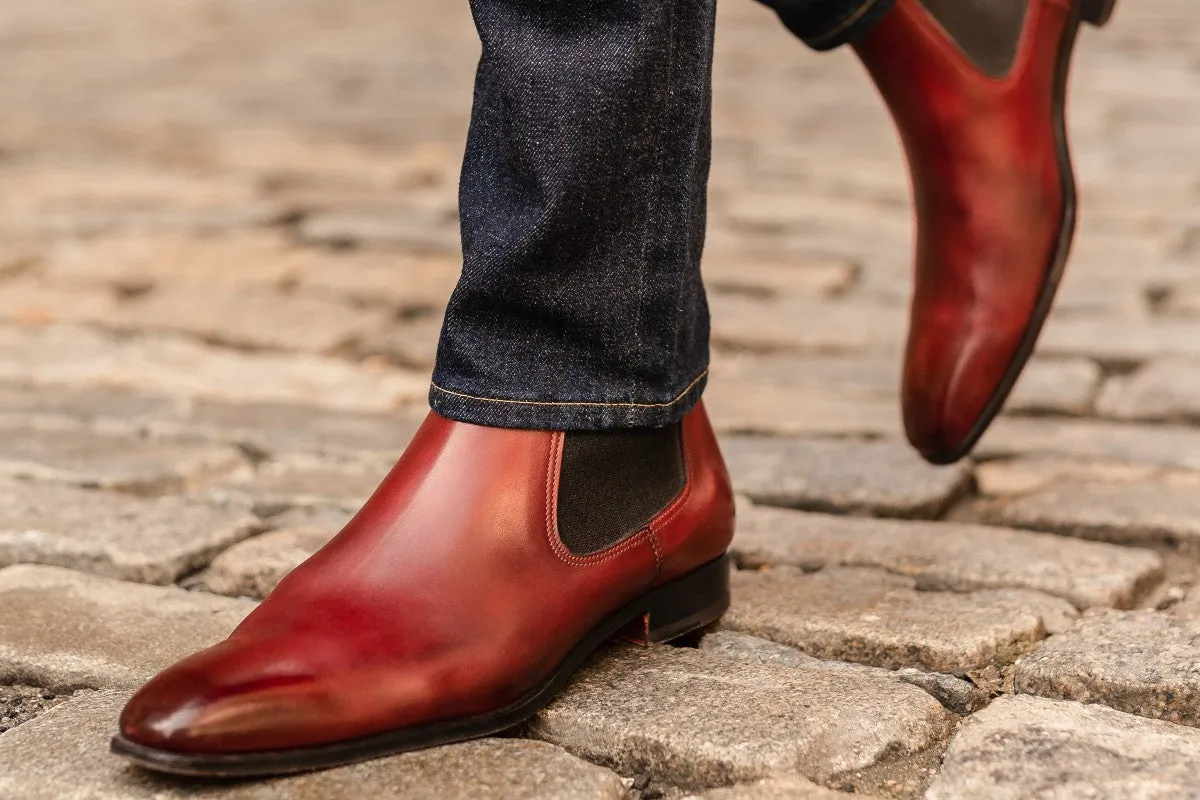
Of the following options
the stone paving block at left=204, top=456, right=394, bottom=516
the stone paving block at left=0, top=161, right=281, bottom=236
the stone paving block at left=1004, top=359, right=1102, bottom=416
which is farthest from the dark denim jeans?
the stone paving block at left=0, top=161, right=281, bottom=236

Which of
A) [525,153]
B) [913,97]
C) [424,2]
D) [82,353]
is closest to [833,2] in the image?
[913,97]

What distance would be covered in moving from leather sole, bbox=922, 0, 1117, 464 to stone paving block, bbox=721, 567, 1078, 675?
0.69 ft

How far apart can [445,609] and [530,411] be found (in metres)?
0.17

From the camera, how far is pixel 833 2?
4.79ft

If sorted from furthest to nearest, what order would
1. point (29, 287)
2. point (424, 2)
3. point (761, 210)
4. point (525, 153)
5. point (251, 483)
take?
point (424, 2)
point (761, 210)
point (29, 287)
point (251, 483)
point (525, 153)

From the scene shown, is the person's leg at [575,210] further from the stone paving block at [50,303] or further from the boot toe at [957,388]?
the stone paving block at [50,303]

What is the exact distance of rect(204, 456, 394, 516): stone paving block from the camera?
169 centimetres

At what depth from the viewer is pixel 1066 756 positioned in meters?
0.99

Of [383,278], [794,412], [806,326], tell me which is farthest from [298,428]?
[806,326]

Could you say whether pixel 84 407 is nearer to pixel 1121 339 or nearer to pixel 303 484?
pixel 303 484

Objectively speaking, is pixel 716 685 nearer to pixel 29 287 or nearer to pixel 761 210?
pixel 29 287

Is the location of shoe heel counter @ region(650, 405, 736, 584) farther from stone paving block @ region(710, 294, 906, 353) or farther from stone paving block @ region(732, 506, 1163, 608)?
stone paving block @ region(710, 294, 906, 353)

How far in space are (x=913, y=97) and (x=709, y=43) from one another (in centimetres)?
50

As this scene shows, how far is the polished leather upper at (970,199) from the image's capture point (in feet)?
5.01
